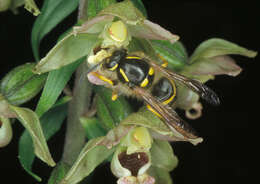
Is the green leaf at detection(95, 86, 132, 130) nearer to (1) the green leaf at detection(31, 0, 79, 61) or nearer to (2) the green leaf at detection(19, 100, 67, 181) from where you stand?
(2) the green leaf at detection(19, 100, 67, 181)

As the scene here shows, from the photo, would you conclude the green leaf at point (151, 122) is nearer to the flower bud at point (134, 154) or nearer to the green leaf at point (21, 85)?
the flower bud at point (134, 154)

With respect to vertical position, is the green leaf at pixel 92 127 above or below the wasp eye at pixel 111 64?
below

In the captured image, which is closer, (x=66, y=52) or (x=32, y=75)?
(x=66, y=52)

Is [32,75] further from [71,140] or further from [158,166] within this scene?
[158,166]

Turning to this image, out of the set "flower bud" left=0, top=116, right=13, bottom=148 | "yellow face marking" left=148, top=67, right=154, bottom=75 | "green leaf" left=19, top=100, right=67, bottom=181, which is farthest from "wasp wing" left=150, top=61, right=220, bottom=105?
"flower bud" left=0, top=116, right=13, bottom=148

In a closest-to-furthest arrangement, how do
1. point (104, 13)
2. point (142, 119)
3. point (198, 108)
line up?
point (104, 13), point (142, 119), point (198, 108)

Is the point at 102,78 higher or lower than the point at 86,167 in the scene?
higher

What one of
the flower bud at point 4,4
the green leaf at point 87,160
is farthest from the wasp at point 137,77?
the flower bud at point 4,4

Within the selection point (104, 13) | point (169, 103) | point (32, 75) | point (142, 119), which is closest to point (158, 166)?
point (169, 103)

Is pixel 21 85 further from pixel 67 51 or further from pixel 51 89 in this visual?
pixel 67 51
